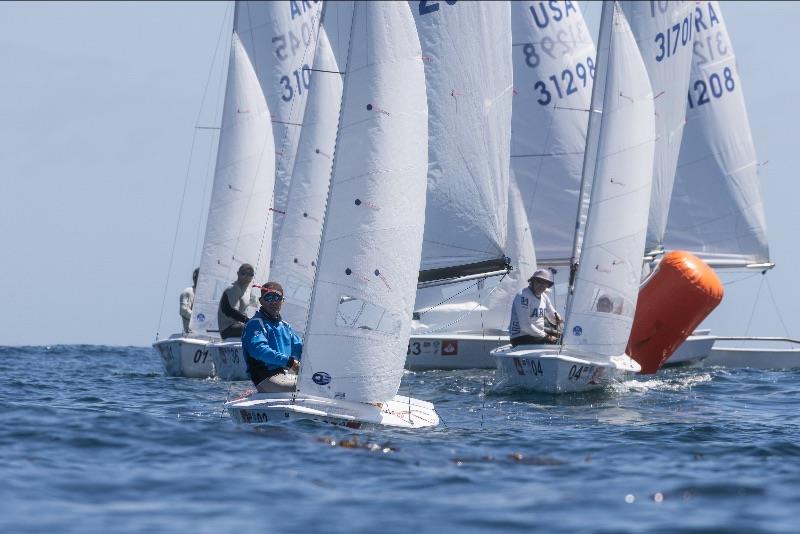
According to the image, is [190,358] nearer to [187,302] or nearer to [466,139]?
[187,302]

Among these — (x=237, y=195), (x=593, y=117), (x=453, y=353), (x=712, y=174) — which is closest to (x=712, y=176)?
(x=712, y=174)

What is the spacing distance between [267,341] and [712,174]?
807 inches

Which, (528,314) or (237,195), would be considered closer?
(528,314)

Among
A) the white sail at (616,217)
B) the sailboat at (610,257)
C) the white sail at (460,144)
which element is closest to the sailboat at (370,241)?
the sailboat at (610,257)

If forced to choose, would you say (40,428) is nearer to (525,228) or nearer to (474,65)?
(474,65)

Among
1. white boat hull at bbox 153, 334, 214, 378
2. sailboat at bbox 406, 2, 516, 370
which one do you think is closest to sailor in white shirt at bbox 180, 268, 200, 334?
white boat hull at bbox 153, 334, 214, 378

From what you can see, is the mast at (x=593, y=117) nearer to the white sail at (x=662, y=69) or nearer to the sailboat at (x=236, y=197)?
the white sail at (x=662, y=69)

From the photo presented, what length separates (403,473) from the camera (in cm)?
1043

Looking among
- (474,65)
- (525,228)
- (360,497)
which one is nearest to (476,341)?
(525,228)

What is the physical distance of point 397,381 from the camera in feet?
44.0

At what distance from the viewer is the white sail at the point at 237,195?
24.6 metres

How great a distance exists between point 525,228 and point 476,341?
2.86m

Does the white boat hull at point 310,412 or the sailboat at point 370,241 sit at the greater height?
the sailboat at point 370,241

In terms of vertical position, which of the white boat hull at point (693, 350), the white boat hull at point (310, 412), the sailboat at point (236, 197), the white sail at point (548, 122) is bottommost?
the white boat hull at point (310, 412)
